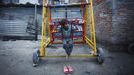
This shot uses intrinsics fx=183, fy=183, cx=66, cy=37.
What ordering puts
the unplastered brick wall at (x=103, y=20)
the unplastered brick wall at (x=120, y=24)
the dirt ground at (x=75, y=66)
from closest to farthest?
1. the dirt ground at (x=75, y=66)
2. the unplastered brick wall at (x=120, y=24)
3. the unplastered brick wall at (x=103, y=20)

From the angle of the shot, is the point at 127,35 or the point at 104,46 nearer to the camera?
the point at 127,35

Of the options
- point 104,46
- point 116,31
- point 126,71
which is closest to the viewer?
point 126,71

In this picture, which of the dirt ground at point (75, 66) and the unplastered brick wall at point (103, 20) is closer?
the dirt ground at point (75, 66)

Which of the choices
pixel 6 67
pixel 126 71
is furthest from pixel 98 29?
pixel 6 67

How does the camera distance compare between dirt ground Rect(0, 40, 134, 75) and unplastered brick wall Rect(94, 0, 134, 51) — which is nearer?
dirt ground Rect(0, 40, 134, 75)

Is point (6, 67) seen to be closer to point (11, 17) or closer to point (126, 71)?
point (126, 71)

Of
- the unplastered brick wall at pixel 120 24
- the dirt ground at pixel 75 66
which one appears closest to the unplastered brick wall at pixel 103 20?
the unplastered brick wall at pixel 120 24

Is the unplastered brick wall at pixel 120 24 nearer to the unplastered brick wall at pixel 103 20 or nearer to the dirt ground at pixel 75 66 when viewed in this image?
the unplastered brick wall at pixel 103 20

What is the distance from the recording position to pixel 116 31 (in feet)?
25.9

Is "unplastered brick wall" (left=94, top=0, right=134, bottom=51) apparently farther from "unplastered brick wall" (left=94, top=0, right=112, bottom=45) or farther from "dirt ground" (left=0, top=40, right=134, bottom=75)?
"dirt ground" (left=0, top=40, right=134, bottom=75)

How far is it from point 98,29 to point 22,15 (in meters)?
9.24

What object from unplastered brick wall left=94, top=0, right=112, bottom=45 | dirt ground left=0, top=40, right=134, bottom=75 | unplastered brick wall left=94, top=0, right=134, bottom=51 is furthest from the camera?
unplastered brick wall left=94, top=0, right=112, bottom=45

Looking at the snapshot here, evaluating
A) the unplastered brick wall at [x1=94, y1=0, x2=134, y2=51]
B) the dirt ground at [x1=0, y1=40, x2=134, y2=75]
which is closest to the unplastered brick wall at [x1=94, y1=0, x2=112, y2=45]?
the unplastered brick wall at [x1=94, y1=0, x2=134, y2=51]

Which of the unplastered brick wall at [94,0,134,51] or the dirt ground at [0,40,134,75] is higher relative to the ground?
the unplastered brick wall at [94,0,134,51]
